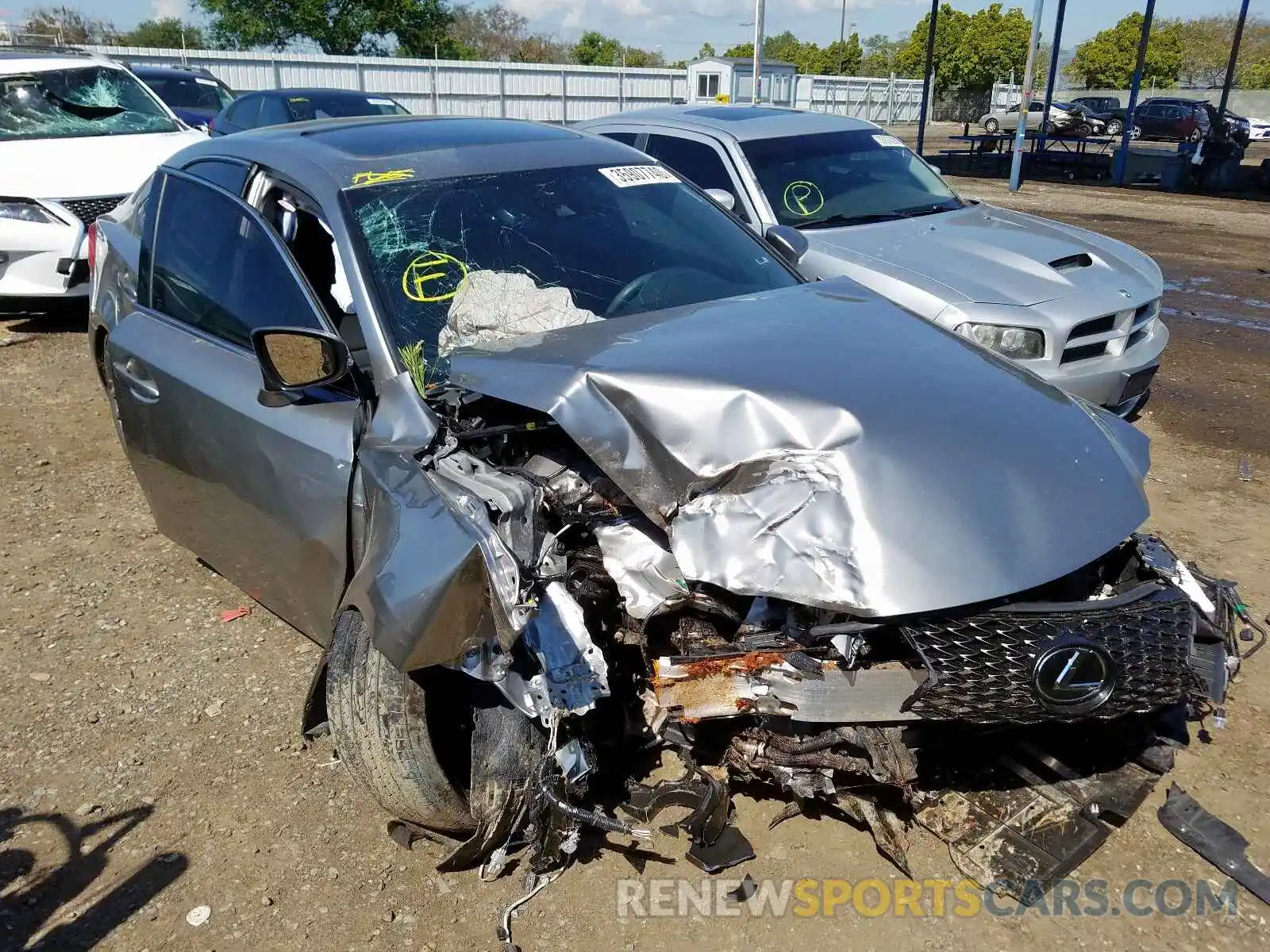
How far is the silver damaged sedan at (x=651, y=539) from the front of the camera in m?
2.25

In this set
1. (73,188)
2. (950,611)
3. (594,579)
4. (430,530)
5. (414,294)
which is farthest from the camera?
(73,188)

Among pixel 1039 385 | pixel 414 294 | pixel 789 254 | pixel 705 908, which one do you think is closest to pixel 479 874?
pixel 705 908

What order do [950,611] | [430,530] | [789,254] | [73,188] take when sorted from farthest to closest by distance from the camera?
[73,188]
[789,254]
[430,530]
[950,611]

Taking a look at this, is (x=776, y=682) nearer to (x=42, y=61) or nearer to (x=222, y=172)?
(x=222, y=172)

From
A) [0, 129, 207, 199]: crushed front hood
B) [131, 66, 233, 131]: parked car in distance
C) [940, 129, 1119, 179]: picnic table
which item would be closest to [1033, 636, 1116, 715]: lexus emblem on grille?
[0, 129, 207, 199]: crushed front hood

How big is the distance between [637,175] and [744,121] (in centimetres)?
361

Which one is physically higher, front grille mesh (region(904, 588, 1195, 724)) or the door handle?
the door handle

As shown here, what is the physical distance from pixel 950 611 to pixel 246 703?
240 centimetres

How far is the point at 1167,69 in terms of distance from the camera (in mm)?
53812

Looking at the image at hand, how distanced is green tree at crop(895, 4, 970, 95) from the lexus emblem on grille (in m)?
52.5

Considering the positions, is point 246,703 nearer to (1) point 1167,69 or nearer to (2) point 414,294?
(2) point 414,294

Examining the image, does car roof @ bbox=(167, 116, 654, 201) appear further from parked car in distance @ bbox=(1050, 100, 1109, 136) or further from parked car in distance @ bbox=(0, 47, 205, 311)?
parked car in distance @ bbox=(1050, 100, 1109, 136)

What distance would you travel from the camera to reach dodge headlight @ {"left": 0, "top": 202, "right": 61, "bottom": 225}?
746 centimetres

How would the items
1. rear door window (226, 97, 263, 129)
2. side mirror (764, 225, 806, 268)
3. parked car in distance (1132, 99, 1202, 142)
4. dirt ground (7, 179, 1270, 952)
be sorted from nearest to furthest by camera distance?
dirt ground (7, 179, 1270, 952)
side mirror (764, 225, 806, 268)
rear door window (226, 97, 263, 129)
parked car in distance (1132, 99, 1202, 142)
